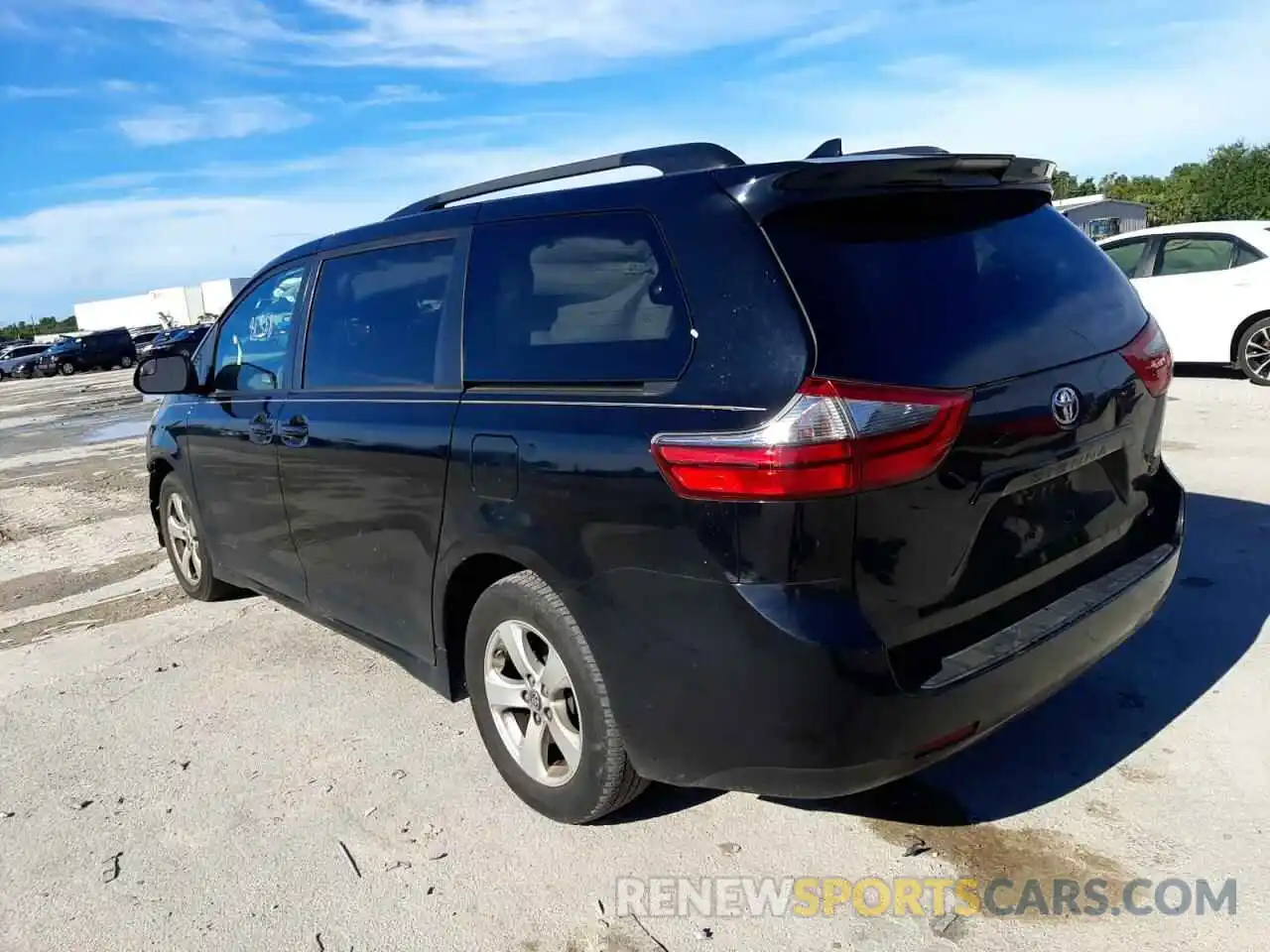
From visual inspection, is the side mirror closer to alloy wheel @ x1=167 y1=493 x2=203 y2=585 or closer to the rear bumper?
alloy wheel @ x1=167 y1=493 x2=203 y2=585

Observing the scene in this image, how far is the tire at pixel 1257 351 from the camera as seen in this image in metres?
9.66

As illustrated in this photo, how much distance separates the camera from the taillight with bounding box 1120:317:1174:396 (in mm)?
2895

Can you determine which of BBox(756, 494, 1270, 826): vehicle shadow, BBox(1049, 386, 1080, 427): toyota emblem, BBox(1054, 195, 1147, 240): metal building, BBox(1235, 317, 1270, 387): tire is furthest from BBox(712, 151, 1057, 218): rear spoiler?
BBox(1054, 195, 1147, 240): metal building

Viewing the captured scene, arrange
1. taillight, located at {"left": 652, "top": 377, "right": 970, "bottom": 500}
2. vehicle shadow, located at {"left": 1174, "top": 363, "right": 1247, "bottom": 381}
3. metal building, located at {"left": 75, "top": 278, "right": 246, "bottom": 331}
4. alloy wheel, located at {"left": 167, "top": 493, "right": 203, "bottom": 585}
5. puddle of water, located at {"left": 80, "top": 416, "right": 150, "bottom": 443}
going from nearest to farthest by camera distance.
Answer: taillight, located at {"left": 652, "top": 377, "right": 970, "bottom": 500} → alloy wheel, located at {"left": 167, "top": 493, "right": 203, "bottom": 585} → vehicle shadow, located at {"left": 1174, "top": 363, "right": 1247, "bottom": 381} → puddle of water, located at {"left": 80, "top": 416, "right": 150, "bottom": 443} → metal building, located at {"left": 75, "top": 278, "right": 246, "bottom": 331}

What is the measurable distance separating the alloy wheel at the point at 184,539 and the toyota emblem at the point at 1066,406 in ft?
14.2

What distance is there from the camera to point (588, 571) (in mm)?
2596

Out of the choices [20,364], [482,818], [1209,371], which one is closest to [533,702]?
[482,818]

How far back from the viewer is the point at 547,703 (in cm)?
292

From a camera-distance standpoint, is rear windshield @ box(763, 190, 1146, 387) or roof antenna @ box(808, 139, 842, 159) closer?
rear windshield @ box(763, 190, 1146, 387)

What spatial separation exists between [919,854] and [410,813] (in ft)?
5.17

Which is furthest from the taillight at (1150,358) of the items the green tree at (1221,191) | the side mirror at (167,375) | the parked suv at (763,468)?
the green tree at (1221,191)

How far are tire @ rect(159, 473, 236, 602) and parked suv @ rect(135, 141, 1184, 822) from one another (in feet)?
7.06

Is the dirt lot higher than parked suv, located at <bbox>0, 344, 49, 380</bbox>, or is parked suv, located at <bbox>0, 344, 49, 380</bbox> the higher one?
parked suv, located at <bbox>0, 344, 49, 380</bbox>

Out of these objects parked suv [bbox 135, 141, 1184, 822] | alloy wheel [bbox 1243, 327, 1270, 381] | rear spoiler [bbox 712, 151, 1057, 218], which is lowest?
alloy wheel [bbox 1243, 327, 1270, 381]
